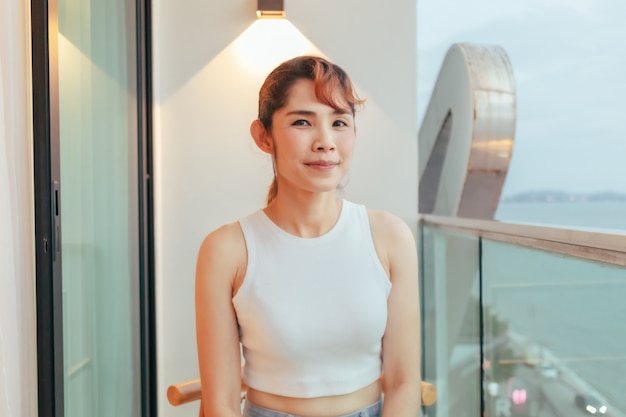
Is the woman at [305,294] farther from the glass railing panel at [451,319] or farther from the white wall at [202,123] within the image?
the white wall at [202,123]

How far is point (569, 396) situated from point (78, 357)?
3.87 feet

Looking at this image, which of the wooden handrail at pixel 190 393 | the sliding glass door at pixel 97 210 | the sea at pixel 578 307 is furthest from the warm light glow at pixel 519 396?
the sliding glass door at pixel 97 210

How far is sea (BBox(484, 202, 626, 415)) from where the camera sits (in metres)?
1.06

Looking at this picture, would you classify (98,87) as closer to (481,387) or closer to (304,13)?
(304,13)

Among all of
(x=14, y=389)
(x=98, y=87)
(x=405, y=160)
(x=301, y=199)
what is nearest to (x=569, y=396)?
(x=301, y=199)

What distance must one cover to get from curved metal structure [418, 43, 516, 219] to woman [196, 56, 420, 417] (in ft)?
9.58

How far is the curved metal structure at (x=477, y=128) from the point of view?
4.12m

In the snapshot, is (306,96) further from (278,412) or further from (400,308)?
Answer: (278,412)

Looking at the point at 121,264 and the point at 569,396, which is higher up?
the point at 121,264

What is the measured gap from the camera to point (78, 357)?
62.9 inches

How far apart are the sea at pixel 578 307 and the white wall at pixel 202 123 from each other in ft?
4.58

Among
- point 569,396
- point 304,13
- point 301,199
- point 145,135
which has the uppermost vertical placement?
point 304,13

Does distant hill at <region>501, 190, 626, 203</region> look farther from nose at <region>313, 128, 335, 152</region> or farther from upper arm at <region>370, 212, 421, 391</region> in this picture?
nose at <region>313, 128, 335, 152</region>

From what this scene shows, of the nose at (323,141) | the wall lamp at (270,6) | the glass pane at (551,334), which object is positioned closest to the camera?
the glass pane at (551,334)
